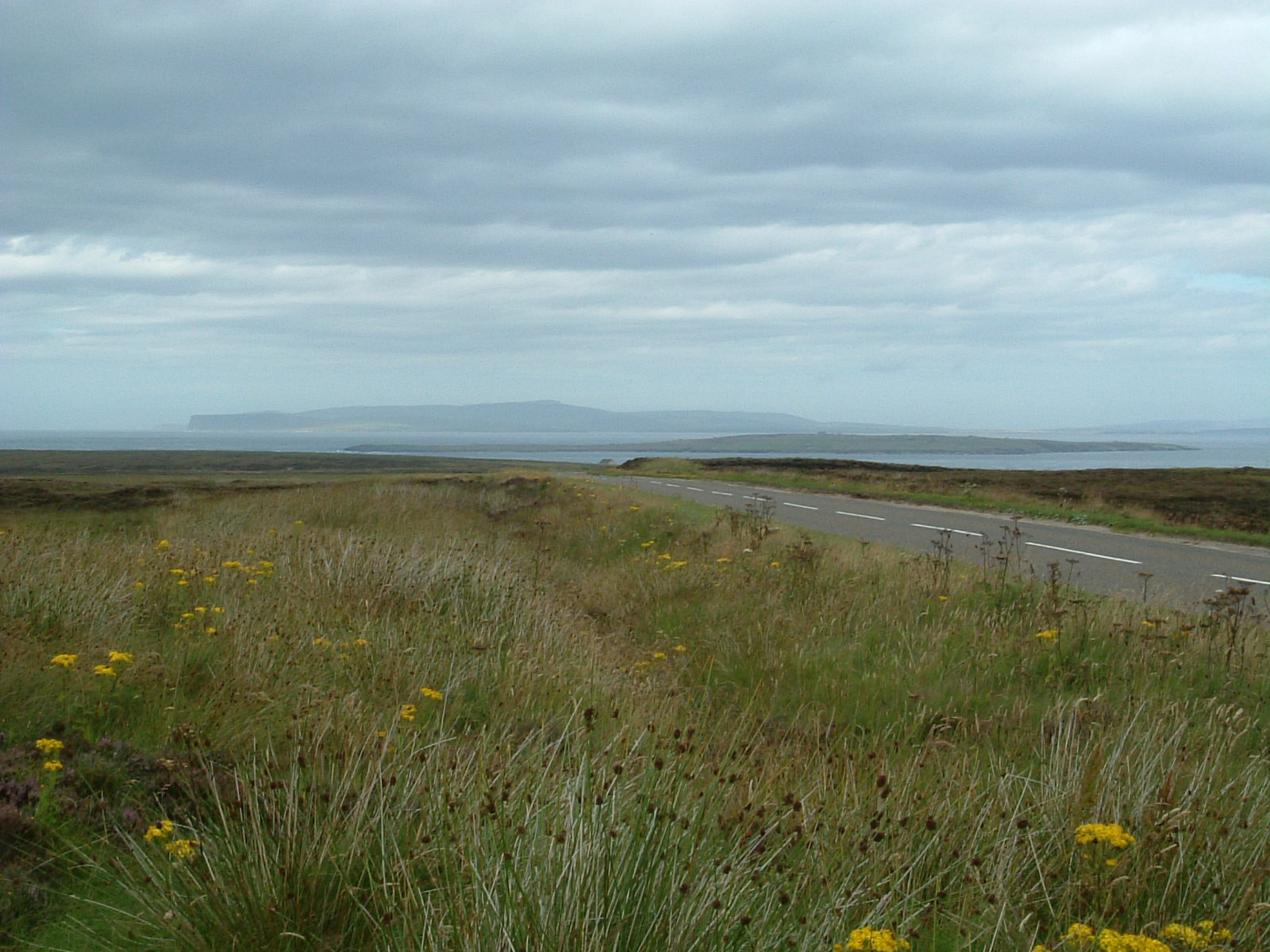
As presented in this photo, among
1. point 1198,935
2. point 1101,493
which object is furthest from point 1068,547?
point 1198,935

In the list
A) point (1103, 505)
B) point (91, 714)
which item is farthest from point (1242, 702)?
point (1103, 505)

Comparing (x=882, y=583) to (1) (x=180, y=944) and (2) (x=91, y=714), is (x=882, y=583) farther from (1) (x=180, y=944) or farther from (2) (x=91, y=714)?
(1) (x=180, y=944)

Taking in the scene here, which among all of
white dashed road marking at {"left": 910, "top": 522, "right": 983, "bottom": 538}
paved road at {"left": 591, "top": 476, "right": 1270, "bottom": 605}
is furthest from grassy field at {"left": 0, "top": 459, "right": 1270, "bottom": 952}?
white dashed road marking at {"left": 910, "top": 522, "right": 983, "bottom": 538}

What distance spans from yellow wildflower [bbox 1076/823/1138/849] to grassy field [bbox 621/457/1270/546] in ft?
59.4

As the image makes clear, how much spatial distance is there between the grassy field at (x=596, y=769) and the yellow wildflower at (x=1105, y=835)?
1 centimetres

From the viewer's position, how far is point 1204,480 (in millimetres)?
36000

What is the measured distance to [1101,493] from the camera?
3016 cm

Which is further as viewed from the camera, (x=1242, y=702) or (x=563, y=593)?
(x=563, y=593)

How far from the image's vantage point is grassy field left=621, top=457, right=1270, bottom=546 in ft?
71.8

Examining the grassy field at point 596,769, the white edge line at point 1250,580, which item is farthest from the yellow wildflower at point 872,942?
the white edge line at point 1250,580

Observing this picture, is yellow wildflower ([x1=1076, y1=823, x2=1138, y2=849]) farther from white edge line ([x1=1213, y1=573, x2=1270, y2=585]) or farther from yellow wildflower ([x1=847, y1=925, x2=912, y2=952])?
white edge line ([x1=1213, y1=573, x2=1270, y2=585])

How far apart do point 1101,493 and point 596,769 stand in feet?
96.7

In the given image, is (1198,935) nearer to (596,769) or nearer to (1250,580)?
(596,769)

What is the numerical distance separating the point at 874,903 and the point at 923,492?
28.1 meters
